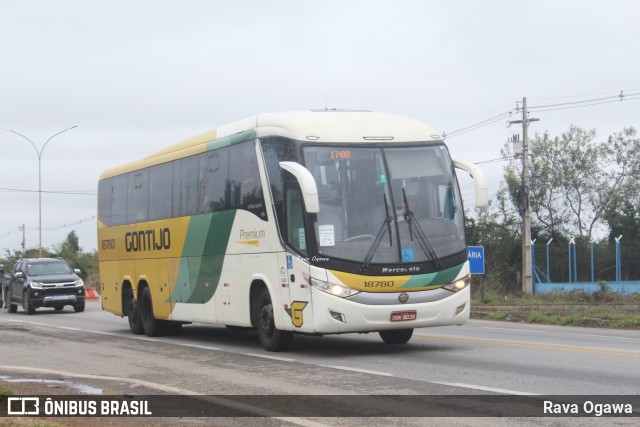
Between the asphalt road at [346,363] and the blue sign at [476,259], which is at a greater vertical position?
the blue sign at [476,259]

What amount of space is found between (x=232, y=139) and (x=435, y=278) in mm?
4686

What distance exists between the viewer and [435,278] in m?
14.8

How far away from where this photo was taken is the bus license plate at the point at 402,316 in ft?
47.6

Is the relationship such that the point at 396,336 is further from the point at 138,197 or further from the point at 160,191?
the point at 138,197

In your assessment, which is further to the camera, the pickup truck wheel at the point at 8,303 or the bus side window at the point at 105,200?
the pickup truck wheel at the point at 8,303

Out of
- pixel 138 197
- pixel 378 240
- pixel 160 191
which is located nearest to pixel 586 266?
pixel 138 197

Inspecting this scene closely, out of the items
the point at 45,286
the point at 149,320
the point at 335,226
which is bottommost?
the point at 149,320

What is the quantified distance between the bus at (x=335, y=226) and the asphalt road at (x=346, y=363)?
0.72m

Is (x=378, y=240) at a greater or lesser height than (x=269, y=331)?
greater

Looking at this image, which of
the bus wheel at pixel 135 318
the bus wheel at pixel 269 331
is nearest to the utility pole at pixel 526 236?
the bus wheel at pixel 135 318

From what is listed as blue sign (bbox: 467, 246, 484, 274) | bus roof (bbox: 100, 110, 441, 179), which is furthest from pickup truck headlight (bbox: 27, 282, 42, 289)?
bus roof (bbox: 100, 110, 441, 179)

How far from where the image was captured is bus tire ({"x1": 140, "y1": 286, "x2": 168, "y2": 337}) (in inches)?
841

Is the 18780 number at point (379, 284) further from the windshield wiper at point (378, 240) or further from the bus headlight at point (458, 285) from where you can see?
the bus headlight at point (458, 285)

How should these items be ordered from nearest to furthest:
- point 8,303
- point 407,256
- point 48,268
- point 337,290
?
point 337,290 < point 407,256 < point 48,268 < point 8,303
